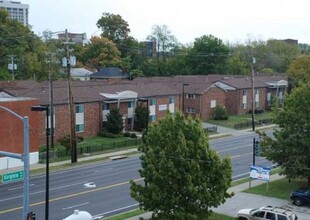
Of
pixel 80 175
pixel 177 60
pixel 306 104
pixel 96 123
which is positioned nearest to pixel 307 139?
pixel 306 104

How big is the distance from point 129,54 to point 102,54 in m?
9.91

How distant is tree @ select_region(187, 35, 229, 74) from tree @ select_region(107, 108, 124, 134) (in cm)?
5977

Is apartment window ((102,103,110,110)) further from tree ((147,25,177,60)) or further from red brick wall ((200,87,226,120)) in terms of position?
tree ((147,25,177,60))

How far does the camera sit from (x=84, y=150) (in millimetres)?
51188

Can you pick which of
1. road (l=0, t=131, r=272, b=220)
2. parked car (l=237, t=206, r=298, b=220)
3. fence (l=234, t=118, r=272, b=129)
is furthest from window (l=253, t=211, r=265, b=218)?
fence (l=234, t=118, r=272, b=129)

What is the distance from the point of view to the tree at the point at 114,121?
6088 centimetres

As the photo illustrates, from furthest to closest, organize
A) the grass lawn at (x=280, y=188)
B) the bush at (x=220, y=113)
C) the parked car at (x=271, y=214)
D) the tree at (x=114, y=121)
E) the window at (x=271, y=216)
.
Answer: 1. the bush at (x=220, y=113)
2. the tree at (x=114, y=121)
3. the grass lawn at (x=280, y=188)
4. the window at (x=271, y=216)
5. the parked car at (x=271, y=214)

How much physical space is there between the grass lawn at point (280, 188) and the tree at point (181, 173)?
11387 mm

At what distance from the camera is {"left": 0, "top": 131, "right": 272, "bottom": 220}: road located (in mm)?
30266

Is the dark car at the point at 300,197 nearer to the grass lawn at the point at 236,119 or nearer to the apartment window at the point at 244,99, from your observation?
the grass lawn at the point at 236,119

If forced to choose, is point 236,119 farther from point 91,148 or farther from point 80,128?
point 91,148

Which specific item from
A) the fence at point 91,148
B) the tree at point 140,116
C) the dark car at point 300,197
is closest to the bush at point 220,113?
the tree at point 140,116

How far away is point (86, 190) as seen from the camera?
116 feet

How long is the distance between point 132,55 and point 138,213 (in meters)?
101
